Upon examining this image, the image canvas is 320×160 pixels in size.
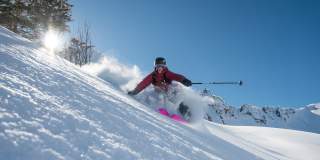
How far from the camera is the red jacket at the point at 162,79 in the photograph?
912 centimetres

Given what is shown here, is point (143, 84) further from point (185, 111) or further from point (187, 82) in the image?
point (185, 111)

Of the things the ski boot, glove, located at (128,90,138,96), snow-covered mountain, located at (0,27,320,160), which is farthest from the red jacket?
snow-covered mountain, located at (0,27,320,160)

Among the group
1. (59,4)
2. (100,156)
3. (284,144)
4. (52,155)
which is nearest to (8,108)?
(52,155)

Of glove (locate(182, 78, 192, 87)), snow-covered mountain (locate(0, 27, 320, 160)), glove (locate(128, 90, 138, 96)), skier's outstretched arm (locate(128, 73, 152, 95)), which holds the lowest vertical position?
snow-covered mountain (locate(0, 27, 320, 160))

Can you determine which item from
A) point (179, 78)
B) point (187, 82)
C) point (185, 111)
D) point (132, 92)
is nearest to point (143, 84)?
point (132, 92)

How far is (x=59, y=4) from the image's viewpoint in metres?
21.0

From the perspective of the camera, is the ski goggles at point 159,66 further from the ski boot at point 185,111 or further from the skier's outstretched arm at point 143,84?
the ski boot at point 185,111

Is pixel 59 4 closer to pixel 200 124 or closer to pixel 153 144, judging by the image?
pixel 200 124

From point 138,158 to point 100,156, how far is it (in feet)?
1.24

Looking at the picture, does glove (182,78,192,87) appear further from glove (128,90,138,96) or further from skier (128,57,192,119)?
glove (128,90,138,96)

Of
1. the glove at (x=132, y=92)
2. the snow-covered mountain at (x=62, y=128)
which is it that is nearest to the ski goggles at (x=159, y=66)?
the glove at (x=132, y=92)

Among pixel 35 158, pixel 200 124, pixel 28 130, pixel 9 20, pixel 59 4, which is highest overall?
pixel 59 4

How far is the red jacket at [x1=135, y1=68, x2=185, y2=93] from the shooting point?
912 centimetres

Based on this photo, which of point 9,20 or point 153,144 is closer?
point 153,144
